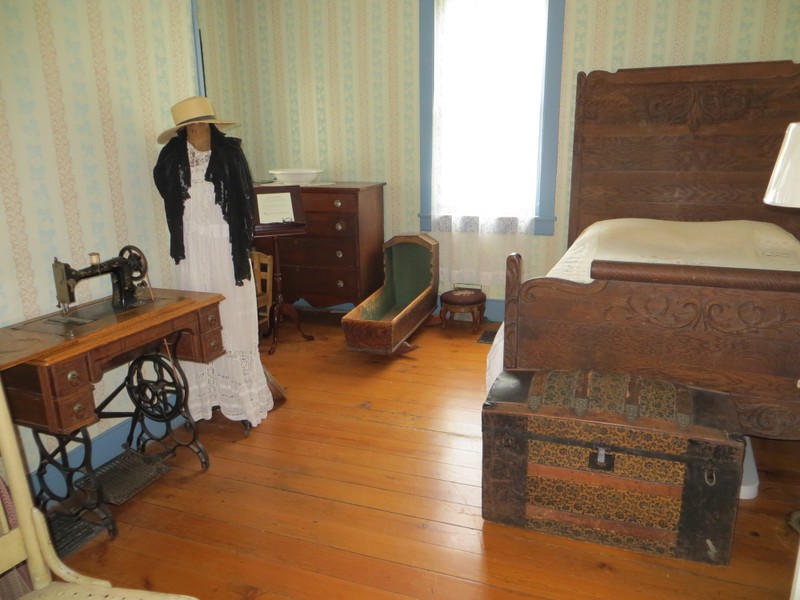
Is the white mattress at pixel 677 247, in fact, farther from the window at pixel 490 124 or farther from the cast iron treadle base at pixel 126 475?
the cast iron treadle base at pixel 126 475

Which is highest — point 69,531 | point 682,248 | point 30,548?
point 682,248

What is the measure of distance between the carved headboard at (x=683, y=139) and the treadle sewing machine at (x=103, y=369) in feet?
8.60

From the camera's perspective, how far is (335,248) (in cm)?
432

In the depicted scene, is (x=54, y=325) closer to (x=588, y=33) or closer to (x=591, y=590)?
(x=591, y=590)

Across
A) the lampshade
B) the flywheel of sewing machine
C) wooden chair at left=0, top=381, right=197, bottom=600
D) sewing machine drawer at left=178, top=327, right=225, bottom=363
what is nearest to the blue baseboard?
sewing machine drawer at left=178, top=327, right=225, bottom=363

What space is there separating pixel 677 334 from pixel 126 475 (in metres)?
2.38

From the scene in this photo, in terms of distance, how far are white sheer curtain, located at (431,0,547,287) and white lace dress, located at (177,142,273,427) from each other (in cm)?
202

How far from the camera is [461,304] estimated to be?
4.29m

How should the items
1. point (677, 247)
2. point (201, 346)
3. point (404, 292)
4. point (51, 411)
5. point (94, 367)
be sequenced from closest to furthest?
point (51, 411) → point (94, 367) → point (201, 346) → point (677, 247) → point (404, 292)

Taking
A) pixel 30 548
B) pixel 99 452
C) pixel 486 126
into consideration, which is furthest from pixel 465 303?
pixel 30 548

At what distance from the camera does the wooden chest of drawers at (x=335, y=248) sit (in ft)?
13.9

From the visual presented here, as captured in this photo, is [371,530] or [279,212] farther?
[279,212]

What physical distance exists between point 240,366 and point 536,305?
153 cm

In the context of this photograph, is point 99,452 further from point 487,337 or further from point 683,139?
point 683,139
